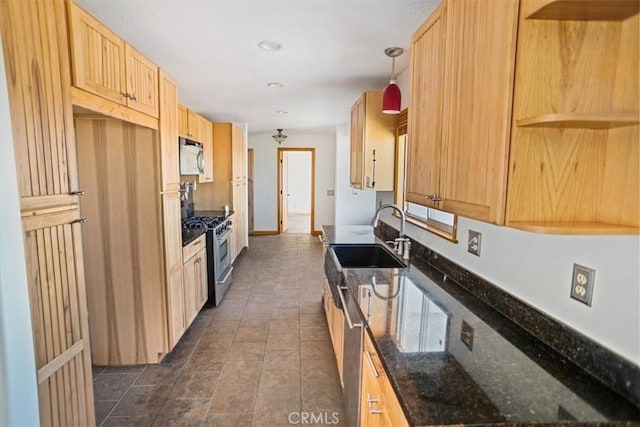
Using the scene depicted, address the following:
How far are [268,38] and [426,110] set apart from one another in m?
1.24

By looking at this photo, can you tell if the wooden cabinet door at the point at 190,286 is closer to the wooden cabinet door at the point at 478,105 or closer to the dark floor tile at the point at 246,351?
the dark floor tile at the point at 246,351

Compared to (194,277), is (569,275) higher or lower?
higher

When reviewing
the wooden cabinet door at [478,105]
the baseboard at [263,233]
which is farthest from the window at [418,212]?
the baseboard at [263,233]

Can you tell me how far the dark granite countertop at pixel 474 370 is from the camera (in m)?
0.84

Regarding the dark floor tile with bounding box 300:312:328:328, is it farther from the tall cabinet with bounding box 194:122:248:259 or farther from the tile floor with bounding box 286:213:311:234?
the tile floor with bounding box 286:213:311:234

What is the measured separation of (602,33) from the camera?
90 centimetres

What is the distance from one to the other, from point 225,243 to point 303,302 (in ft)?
3.99

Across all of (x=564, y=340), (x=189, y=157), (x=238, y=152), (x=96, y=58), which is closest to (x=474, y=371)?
(x=564, y=340)

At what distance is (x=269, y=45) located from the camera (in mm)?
2340

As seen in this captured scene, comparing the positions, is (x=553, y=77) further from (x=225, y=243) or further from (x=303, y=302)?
(x=225, y=243)

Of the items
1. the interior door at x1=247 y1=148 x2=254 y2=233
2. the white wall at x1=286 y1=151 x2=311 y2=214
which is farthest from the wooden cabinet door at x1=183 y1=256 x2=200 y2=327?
the white wall at x1=286 y1=151 x2=311 y2=214

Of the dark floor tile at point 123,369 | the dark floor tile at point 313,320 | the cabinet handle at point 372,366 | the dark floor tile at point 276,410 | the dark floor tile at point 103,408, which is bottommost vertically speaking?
the dark floor tile at point 276,410

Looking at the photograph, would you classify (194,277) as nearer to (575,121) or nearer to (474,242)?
(474,242)

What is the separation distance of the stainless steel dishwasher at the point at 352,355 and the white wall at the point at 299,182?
985cm
